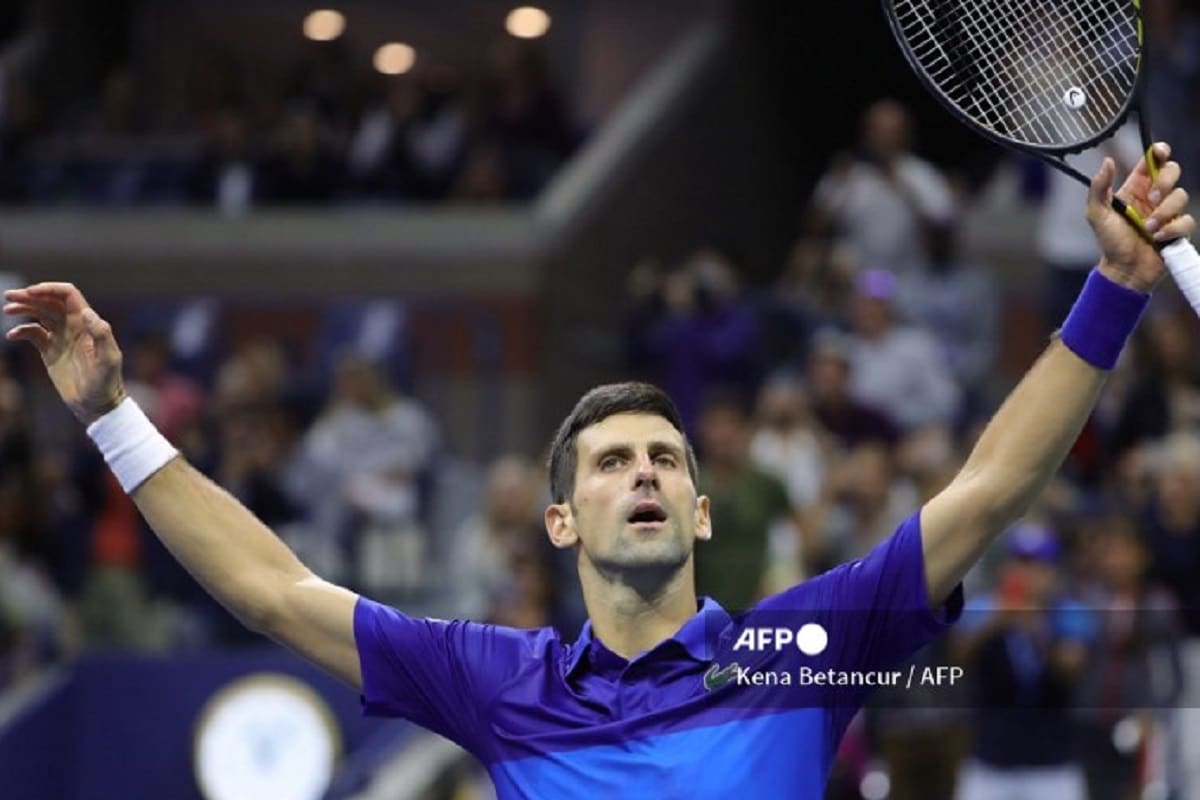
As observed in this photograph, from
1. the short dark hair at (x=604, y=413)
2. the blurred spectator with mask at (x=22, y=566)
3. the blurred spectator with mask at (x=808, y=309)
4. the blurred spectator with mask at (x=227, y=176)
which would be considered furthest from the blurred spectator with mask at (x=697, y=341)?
the short dark hair at (x=604, y=413)

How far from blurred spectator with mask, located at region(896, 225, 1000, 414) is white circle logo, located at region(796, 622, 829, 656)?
7902mm

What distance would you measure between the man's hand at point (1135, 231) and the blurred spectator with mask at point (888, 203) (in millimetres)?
8164

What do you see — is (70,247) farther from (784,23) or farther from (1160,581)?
(1160,581)

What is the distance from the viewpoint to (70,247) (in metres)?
15.8

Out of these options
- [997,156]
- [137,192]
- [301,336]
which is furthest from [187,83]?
[997,156]

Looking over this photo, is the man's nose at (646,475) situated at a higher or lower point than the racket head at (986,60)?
lower

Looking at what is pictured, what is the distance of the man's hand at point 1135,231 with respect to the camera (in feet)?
13.4

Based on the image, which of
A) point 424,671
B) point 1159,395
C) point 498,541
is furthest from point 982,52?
point 498,541

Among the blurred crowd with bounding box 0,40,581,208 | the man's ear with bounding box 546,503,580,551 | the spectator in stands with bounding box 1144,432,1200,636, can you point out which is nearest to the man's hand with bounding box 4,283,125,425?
the man's ear with bounding box 546,503,580,551

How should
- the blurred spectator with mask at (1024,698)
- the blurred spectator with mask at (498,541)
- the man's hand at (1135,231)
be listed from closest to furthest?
1. the man's hand at (1135,231)
2. the blurred spectator with mask at (1024,698)
3. the blurred spectator with mask at (498,541)

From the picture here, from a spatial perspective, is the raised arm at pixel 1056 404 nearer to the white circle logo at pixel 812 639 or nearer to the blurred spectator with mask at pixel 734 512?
the white circle logo at pixel 812 639

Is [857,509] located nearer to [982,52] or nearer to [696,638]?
[982,52]

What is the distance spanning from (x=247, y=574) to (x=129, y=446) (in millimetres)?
293

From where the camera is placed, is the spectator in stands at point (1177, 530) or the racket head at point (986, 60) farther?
the spectator in stands at point (1177, 530)
